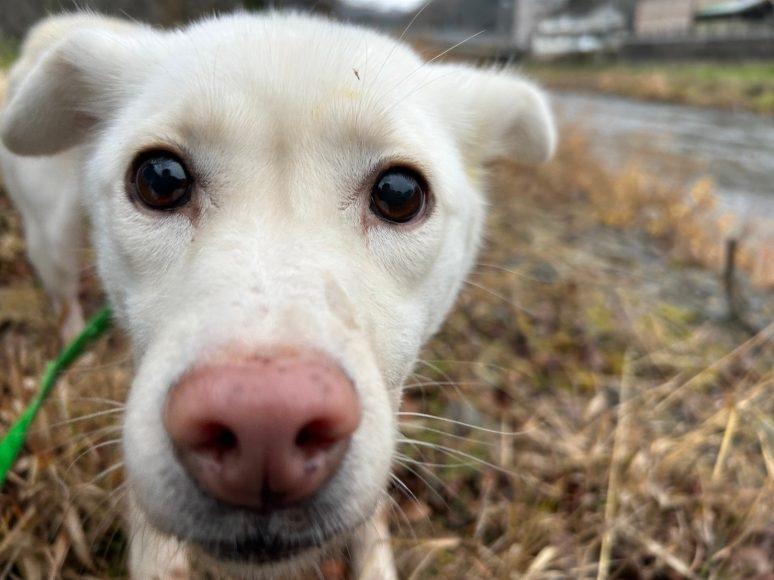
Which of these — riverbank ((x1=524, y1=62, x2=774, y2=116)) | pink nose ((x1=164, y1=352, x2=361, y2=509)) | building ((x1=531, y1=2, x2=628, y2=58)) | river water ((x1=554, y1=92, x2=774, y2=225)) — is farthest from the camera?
building ((x1=531, y1=2, x2=628, y2=58))

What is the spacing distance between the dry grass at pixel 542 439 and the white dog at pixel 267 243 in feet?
1.17

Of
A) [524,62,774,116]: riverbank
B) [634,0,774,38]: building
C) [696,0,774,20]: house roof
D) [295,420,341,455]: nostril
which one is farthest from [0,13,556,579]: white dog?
[634,0,774,38]: building

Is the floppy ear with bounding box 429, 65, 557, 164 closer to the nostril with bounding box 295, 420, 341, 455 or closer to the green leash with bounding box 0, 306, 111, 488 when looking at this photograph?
the nostril with bounding box 295, 420, 341, 455

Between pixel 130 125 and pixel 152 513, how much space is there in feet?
3.40

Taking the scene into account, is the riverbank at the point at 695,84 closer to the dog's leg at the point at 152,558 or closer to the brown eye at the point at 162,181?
the brown eye at the point at 162,181

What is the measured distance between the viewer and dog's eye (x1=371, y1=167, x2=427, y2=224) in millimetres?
1554

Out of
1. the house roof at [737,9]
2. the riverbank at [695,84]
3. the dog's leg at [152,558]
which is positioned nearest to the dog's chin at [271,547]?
the dog's leg at [152,558]

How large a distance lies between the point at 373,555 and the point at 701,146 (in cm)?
1287

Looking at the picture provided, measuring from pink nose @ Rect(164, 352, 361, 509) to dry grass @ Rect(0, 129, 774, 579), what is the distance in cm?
65

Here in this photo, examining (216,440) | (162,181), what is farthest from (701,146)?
(216,440)

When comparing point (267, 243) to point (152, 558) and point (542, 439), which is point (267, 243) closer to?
point (152, 558)

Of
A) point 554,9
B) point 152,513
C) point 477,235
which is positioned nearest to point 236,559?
point 152,513

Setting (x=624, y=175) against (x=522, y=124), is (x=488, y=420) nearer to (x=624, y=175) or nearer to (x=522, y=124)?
(x=522, y=124)

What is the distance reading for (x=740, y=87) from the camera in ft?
72.1
